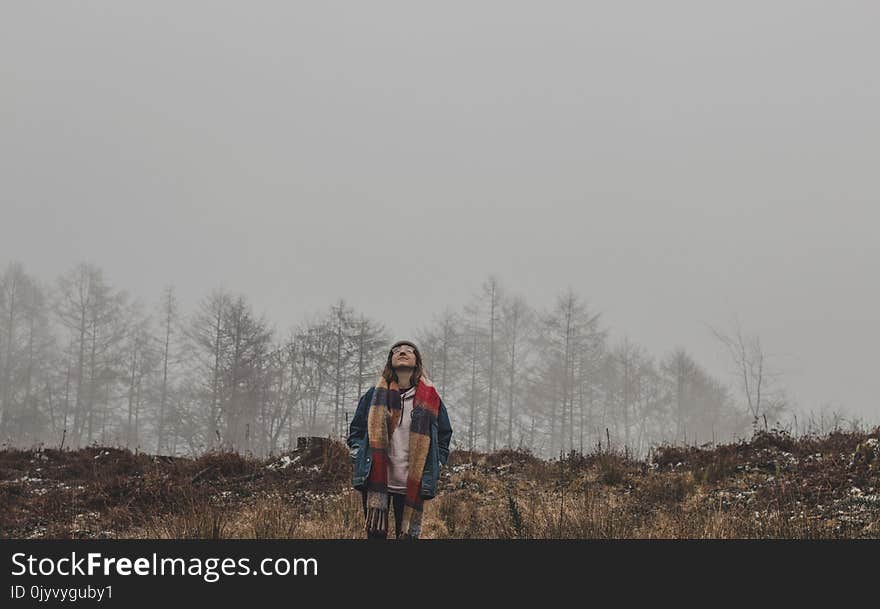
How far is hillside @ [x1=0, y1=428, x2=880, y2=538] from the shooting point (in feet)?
21.6

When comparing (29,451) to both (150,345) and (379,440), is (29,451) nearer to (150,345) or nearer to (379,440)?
(379,440)

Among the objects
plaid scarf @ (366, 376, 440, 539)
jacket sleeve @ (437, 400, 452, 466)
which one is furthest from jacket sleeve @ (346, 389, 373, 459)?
jacket sleeve @ (437, 400, 452, 466)

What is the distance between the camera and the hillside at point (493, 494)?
6598mm

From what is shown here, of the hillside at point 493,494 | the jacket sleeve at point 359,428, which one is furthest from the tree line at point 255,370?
the jacket sleeve at point 359,428

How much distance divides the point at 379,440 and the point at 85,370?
39558 millimetres

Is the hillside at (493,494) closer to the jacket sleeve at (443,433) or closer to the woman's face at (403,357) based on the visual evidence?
the jacket sleeve at (443,433)

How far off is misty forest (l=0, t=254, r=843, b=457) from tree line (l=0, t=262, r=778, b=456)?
0.31ft

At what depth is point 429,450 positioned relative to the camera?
17.7ft

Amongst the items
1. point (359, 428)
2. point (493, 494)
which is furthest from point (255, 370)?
point (359, 428)

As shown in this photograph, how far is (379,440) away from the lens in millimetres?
5332

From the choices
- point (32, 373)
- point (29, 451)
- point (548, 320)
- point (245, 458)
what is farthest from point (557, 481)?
point (32, 373)

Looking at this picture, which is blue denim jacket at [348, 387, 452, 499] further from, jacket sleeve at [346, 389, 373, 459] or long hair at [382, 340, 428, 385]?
long hair at [382, 340, 428, 385]

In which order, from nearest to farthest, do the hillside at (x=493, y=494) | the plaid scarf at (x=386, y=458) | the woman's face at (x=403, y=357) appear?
1. the plaid scarf at (x=386, y=458)
2. the woman's face at (x=403, y=357)
3. the hillside at (x=493, y=494)

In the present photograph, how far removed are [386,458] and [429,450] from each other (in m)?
→ 0.37
